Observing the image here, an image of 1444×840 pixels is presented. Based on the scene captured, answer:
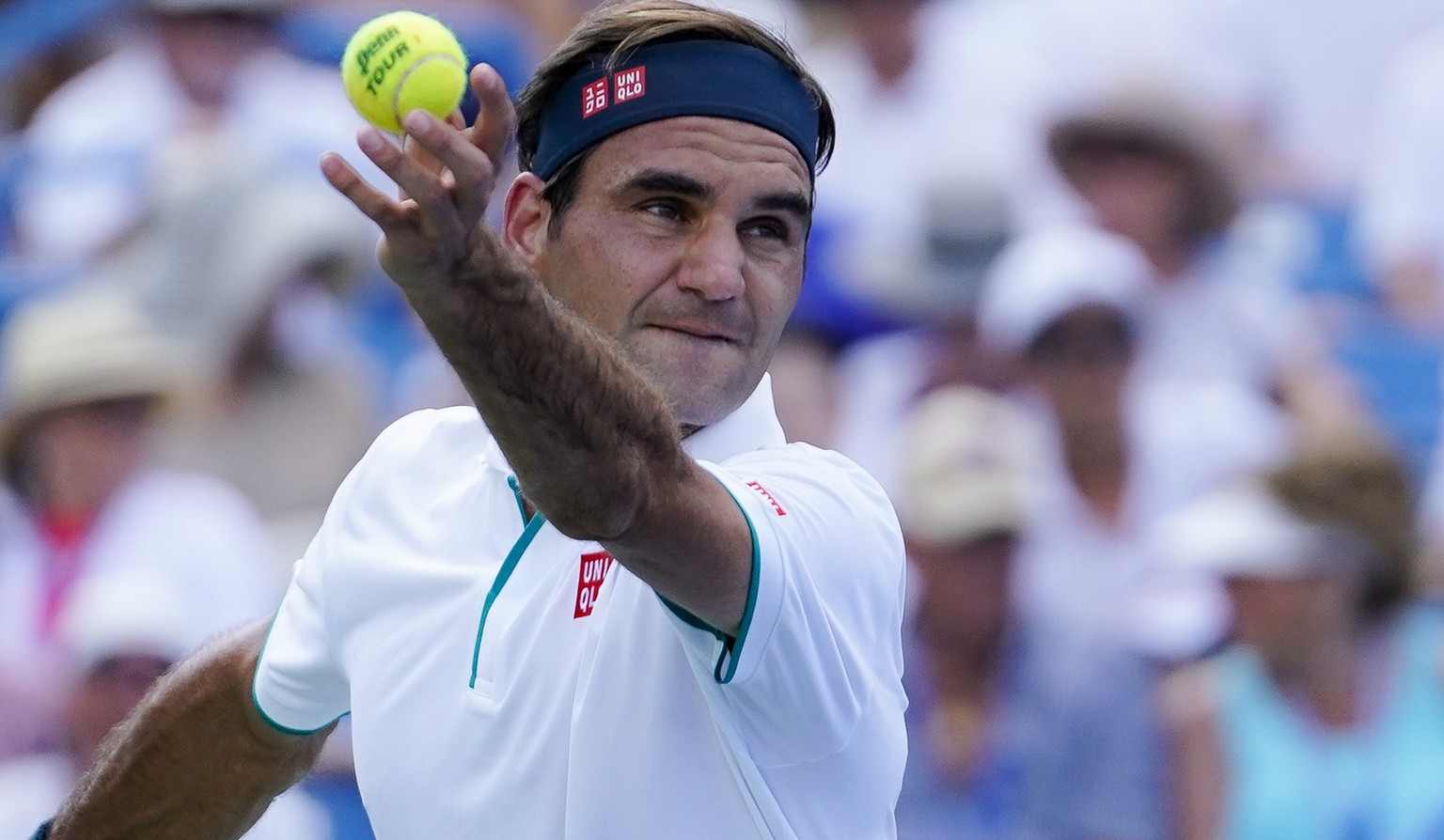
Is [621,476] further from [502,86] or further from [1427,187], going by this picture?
[1427,187]

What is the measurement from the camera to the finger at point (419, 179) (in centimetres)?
193

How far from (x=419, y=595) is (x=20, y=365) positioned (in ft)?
12.6

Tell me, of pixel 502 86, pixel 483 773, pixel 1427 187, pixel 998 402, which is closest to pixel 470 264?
pixel 502 86

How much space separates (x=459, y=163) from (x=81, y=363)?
4.38 m

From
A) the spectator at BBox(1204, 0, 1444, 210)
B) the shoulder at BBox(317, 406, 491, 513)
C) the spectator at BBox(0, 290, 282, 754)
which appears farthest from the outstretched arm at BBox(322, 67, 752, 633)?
the spectator at BBox(1204, 0, 1444, 210)

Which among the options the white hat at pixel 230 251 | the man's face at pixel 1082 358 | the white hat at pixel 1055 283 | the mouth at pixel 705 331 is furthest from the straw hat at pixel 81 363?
the mouth at pixel 705 331

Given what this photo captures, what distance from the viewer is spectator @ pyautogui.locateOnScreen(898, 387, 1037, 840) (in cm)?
527

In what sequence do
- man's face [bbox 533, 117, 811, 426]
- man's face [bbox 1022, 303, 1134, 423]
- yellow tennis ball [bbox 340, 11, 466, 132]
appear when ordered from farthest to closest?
man's face [bbox 1022, 303, 1134, 423]
man's face [bbox 533, 117, 811, 426]
yellow tennis ball [bbox 340, 11, 466, 132]

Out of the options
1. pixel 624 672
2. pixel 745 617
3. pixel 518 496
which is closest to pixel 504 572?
pixel 518 496

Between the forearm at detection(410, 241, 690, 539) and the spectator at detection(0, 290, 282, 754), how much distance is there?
11.5 ft

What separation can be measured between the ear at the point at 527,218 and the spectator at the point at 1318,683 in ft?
9.41

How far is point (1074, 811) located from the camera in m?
5.22

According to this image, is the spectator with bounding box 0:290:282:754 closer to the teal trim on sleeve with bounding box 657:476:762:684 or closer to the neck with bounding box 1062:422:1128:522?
the neck with bounding box 1062:422:1128:522

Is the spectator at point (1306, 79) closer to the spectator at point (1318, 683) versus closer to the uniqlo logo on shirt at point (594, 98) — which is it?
the spectator at point (1318, 683)
